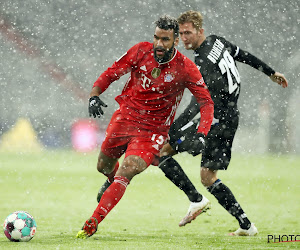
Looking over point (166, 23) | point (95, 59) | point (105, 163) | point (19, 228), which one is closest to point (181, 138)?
point (105, 163)

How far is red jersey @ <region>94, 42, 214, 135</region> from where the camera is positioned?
4.85m

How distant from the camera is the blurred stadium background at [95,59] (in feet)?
85.3

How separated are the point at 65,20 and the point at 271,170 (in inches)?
799

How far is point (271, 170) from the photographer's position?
1556 centimetres

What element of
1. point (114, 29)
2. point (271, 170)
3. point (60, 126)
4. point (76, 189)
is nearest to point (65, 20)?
point (114, 29)

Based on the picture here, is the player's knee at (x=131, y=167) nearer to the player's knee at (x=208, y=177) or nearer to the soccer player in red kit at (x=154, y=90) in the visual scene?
the soccer player in red kit at (x=154, y=90)

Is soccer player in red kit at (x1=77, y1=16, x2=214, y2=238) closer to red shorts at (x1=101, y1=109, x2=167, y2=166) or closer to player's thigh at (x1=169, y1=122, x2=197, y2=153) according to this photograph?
red shorts at (x1=101, y1=109, x2=167, y2=166)

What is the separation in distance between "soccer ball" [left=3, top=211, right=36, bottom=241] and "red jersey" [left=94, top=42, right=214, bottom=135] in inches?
47.7

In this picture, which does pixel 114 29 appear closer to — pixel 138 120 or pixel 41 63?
pixel 41 63

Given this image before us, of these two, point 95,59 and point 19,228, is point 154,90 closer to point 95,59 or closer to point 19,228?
point 19,228

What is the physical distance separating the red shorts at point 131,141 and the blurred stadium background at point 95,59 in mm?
18920

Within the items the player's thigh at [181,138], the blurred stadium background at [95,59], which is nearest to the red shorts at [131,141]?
the player's thigh at [181,138]

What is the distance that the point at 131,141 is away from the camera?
4863mm

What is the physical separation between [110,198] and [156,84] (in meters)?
1.04
